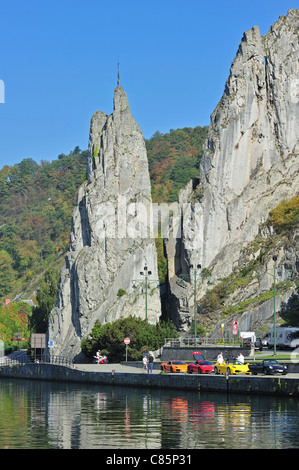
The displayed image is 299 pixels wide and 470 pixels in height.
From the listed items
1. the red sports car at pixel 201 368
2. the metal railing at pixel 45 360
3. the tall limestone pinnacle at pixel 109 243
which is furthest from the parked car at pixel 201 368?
the tall limestone pinnacle at pixel 109 243

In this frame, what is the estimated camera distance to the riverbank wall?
49.6 m

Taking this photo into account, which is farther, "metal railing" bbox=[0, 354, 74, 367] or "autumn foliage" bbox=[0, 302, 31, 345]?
"autumn foliage" bbox=[0, 302, 31, 345]

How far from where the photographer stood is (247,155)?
379 feet

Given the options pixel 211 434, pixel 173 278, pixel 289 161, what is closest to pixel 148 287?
pixel 173 278

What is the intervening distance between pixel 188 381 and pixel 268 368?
19.0ft

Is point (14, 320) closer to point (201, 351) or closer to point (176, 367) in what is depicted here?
point (201, 351)

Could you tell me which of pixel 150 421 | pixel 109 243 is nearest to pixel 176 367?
pixel 150 421

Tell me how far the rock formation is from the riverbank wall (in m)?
36.3

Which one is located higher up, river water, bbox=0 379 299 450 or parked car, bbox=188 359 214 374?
parked car, bbox=188 359 214 374

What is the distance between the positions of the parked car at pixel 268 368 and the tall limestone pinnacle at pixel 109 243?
4624 cm

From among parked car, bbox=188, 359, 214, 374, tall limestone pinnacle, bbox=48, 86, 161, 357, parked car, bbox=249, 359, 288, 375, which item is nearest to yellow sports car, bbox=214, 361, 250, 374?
parked car, bbox=249, 359, 288, 375

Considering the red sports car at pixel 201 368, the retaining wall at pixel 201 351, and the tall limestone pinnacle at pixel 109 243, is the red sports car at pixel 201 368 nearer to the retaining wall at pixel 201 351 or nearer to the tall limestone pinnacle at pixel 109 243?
the retaining wall at pixel 201 351

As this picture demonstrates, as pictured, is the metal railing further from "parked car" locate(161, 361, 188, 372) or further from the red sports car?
the red sports car

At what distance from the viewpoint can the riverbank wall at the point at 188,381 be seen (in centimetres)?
4962
